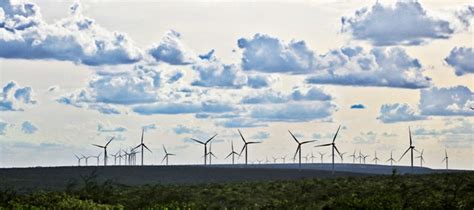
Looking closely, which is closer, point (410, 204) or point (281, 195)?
point (410, 204)

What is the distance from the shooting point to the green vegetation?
54031 mm

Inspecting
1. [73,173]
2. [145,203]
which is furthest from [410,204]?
[73,173]

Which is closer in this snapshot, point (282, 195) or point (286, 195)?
point (286, 195)

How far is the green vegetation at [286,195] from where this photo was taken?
54.0 metres

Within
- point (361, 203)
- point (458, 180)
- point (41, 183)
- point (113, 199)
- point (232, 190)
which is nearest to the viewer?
point (361, 203)

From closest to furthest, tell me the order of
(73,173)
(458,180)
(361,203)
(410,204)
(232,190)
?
(361,203) < (410,204) < (458,180) < (232,190) < (73,173)

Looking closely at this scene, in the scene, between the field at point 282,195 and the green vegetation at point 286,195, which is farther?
the field at point 282,195

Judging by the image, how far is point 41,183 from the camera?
360ft

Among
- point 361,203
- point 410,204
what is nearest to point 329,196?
point 410,204

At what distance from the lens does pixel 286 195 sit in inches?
2963

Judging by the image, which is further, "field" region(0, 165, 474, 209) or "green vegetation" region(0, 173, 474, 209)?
"field" region(0, 165, 474, 209)

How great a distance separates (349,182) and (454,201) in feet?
85.7

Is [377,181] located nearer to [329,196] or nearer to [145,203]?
[329,196]

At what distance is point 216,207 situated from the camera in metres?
64.9
